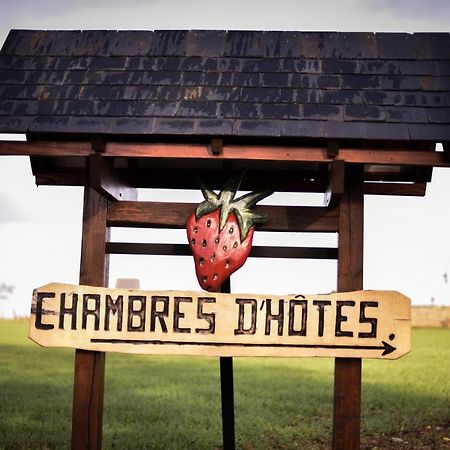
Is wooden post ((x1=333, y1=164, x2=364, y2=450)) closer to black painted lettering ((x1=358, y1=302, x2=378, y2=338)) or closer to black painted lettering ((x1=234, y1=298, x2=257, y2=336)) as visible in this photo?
black painted lettering ((x1=358, y1=302, x2=378, y2=338))

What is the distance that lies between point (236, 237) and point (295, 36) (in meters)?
2.01

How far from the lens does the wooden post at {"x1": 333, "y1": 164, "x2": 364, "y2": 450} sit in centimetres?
667

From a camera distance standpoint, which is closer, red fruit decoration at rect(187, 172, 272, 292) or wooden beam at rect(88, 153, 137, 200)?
wooden beam at rect(88, 153, 137, 200)

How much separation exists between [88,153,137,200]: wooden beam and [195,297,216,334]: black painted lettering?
123 cm

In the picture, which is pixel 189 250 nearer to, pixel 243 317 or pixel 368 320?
pixel 243 317

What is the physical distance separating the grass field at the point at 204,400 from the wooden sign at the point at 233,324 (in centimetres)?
371

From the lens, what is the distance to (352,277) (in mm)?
6750

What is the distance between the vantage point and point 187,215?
693cm

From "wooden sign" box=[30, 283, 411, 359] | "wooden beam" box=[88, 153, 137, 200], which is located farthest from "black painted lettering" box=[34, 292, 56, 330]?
"wooden beam" box=[88, 153, 137, 200]

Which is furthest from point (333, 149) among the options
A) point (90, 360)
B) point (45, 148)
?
point (90, 360)

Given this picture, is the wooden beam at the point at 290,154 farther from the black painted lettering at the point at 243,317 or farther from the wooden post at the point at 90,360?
the black painted lettering at the point at 243,317

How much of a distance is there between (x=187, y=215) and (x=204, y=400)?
24.1 ft

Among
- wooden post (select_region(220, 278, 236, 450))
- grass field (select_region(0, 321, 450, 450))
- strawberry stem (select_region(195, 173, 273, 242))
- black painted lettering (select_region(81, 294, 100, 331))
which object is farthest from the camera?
grass field (select_region(0, 321, 450, 450))

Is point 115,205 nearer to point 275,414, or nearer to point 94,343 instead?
point 94,343
